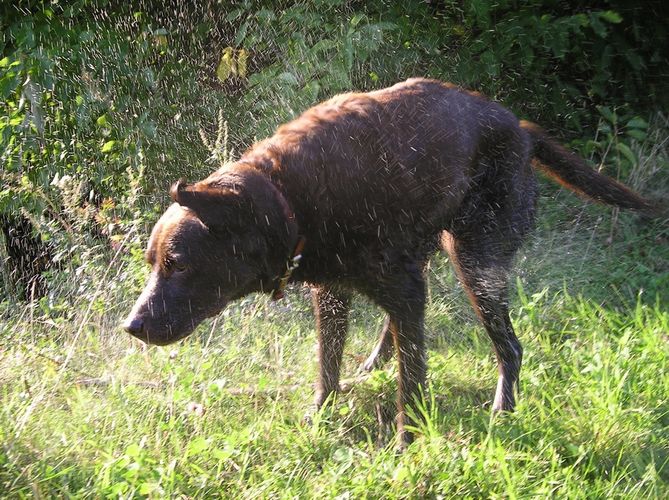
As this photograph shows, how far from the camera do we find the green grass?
8.52ft

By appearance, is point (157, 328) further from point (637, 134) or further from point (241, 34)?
point (637, 134)

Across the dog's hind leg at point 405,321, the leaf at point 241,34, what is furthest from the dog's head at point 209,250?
the leaf at point 241,34

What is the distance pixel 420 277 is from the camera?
11.0ft

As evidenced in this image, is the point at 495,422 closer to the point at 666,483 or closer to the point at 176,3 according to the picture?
the point at 666,483

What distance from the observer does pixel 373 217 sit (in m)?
3.25

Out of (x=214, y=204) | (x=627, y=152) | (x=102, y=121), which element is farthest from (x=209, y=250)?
(x=627, y=152)

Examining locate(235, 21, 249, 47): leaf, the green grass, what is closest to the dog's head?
the green grass

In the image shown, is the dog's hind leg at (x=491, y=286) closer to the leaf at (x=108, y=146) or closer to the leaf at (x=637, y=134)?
the leaf at (x=637, y=134)

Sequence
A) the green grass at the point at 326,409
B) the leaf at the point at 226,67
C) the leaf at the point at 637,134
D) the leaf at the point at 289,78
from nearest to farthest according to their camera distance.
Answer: the green grass at the point at 326,409 < the leaf at the point at 289,78 < the leaf at the point at 226,67 < the leaf at the point at 637,134

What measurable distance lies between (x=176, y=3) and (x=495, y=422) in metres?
3.89

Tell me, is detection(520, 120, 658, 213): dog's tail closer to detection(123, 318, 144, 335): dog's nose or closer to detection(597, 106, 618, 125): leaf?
detection(597, 106, 618, 125): leaf

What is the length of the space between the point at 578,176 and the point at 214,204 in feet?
6.66

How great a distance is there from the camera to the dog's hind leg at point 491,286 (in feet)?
12.0

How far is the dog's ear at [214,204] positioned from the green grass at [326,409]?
0.66m
